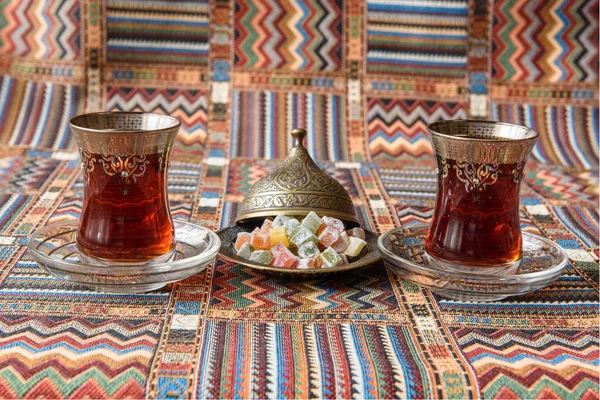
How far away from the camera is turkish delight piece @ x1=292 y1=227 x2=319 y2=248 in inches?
39.5

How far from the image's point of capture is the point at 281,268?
96cm

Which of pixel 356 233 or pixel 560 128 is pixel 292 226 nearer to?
pixel 356 233

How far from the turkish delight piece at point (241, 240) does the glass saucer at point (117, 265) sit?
0.10ft

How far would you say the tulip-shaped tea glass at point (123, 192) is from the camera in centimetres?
90

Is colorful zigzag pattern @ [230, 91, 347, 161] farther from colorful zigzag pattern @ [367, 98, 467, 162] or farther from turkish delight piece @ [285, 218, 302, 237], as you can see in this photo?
turkish delight piece @ [285, 218, 302, 237]

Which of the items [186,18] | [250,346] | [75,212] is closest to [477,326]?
[250,346]

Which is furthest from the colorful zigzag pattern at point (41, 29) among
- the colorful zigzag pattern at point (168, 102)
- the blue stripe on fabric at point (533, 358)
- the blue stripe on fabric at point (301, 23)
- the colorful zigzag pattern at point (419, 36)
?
the blue stripe on fabric at point (533, 358)

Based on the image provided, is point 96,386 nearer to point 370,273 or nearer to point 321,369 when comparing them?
point 321,369

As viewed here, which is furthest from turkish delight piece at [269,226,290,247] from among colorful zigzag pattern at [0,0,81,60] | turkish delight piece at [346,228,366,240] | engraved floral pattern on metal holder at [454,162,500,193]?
colorful zigzag pattern at [0,0,81,60]

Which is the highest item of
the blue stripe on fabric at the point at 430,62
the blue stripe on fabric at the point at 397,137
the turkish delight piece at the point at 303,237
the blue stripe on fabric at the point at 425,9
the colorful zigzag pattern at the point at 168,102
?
the blue stripe on fabric at the point at 425,9

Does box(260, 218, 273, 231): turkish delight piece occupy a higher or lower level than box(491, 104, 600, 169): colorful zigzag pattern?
lower

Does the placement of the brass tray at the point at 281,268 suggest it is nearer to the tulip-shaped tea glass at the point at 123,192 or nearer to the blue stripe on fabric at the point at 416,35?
the tulip-shaped tea glass at the point at 123,192

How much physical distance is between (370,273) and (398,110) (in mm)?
1046

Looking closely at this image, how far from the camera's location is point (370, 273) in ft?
3.49
